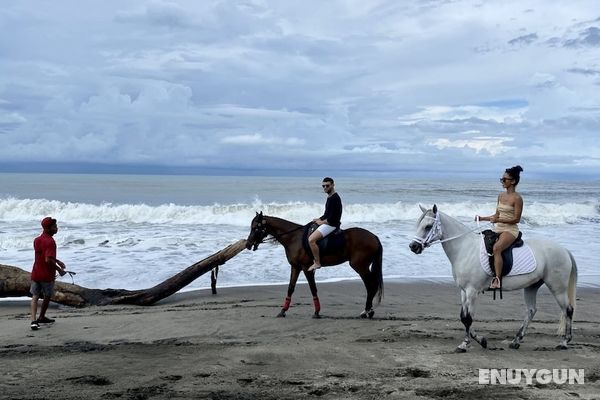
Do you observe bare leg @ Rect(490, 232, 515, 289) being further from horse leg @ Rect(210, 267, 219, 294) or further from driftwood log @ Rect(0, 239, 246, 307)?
horse leg @ Rect(210, 267, 219, 294)

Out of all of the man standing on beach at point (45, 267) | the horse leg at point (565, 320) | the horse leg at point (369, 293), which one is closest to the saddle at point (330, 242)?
the horse leg at point (369, 293)

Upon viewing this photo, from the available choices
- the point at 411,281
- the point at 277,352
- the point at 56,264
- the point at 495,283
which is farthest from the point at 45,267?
the point at 411,281

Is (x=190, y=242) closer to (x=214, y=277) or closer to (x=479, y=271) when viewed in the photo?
(x=214, y=277)

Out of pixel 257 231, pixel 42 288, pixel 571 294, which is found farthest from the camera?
pixel 257 231

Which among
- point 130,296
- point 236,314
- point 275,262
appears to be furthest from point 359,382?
point 275,262

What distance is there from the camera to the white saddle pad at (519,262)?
750 cm

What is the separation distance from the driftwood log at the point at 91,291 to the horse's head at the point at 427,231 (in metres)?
4.67

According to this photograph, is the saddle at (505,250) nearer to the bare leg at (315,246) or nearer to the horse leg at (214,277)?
the bare leg at (315,246)

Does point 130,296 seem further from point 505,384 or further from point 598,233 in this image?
point 598,233

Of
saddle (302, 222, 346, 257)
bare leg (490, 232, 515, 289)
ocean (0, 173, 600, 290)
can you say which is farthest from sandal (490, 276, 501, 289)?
ocean (0, 173, 600, 290)

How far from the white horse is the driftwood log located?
489cm

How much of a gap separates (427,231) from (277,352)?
2776 mm

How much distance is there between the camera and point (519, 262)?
7.52 m

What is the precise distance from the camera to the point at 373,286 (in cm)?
988
